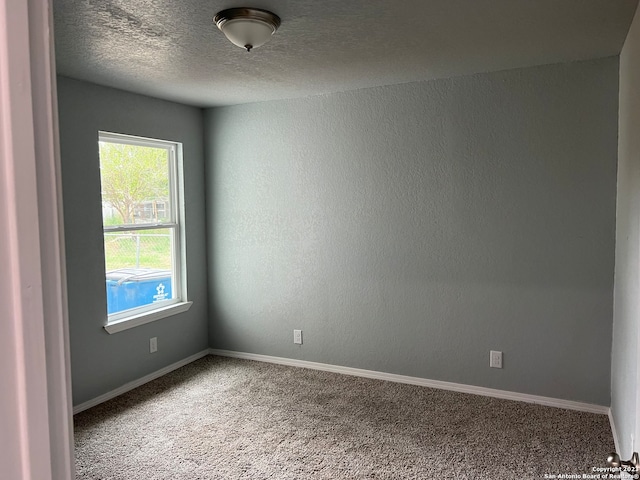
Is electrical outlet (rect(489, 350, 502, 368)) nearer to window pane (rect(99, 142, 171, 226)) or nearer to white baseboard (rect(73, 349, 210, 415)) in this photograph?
white baseboard (rect(73, 349, 210, 415))

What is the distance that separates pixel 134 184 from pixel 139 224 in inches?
12.9

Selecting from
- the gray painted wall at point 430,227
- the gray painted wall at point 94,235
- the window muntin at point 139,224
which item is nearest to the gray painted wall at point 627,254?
the gray painted wall at point 430,227

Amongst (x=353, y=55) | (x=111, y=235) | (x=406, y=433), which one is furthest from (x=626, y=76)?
(x=111, y=235)

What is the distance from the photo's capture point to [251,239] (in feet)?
14.7

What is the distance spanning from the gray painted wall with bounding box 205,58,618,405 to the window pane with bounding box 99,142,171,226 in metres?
0.49

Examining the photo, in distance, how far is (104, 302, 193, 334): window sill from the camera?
12.2 ft

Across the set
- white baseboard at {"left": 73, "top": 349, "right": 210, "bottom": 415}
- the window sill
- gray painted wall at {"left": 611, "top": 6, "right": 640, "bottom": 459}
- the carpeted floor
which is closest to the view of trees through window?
the window sill

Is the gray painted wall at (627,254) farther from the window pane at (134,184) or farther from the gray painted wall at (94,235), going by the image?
the window pane at (134,184)

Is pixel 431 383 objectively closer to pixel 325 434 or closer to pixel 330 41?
pixel 325 434

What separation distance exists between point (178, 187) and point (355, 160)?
1617mm

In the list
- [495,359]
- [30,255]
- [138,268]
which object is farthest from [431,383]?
[30,255]

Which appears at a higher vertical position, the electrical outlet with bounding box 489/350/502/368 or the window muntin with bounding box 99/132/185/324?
the window muntin with bounding box 99/132/185/324

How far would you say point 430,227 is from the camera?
12.2ft

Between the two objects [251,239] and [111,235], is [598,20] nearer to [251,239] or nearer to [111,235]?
[251,239]
